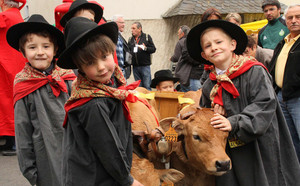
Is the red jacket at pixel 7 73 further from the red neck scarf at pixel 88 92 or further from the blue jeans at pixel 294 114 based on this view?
the blue jeans at pixel 294 114

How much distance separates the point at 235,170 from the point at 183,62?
14.3 feet

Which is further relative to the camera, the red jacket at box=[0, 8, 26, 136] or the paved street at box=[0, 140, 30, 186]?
the red jacket at box=[0, 8, 26, 136]

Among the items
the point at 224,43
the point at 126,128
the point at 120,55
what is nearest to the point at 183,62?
the point at 120,55

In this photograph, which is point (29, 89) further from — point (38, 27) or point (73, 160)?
point (73, 160)

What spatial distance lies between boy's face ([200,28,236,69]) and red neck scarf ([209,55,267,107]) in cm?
9

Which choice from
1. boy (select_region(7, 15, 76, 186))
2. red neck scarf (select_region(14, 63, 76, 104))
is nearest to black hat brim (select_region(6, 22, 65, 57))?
boy (select_region(7, 15, 76, 186))

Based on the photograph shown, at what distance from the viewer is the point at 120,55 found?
6.40m

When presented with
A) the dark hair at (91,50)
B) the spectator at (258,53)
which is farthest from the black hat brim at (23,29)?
the spectator at (258,53)

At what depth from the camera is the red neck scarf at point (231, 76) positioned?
2.43 meters

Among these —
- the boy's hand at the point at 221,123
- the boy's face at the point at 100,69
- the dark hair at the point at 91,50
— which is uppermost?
the dark hair at the point at 91,50

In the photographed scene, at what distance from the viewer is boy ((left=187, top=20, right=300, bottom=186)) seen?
89.7 inches

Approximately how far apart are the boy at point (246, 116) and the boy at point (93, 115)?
86 centimetres

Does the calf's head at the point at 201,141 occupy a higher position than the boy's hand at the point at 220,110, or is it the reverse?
the boy's hand at the point at 220,110

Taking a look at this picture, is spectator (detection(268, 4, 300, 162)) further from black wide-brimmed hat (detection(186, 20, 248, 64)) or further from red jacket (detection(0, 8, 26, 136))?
red jacket (detection(0, 8, 26, 136))
